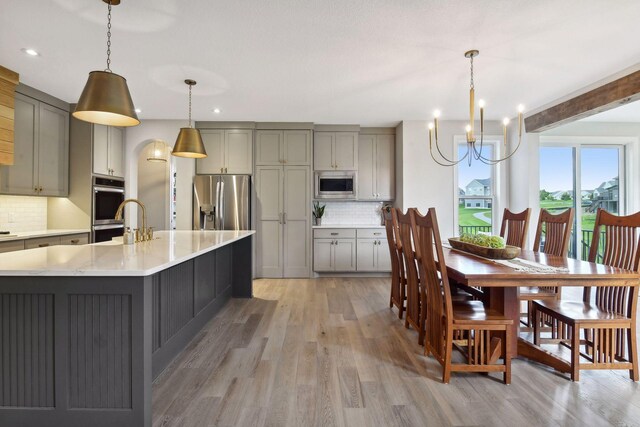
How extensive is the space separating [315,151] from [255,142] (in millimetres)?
1009

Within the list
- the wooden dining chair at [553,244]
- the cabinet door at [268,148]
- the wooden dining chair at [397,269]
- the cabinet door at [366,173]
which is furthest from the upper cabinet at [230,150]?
the wooden dining chair at [553,244]

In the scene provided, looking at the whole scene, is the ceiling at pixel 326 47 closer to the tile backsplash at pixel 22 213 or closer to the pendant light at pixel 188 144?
the pendant light at pixel 188 144

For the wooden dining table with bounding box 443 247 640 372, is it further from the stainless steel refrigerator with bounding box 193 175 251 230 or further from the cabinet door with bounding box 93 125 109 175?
the cabinet door with bounding box 93 125 109 175

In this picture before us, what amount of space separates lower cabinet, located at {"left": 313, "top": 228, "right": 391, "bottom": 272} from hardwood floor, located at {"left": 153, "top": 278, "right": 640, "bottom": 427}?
240 cm

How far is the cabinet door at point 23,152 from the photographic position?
12.3ft

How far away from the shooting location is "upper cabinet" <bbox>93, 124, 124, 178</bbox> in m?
4.74

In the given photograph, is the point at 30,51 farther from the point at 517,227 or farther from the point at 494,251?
the point at 517,227

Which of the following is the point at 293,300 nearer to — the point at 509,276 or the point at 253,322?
the point at 253,322

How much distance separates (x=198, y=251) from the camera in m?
2.21

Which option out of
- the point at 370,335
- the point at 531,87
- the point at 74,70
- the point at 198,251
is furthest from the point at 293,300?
the point at 531,87

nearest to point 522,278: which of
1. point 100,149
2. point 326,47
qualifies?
point 326,47

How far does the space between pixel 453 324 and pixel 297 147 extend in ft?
13.2

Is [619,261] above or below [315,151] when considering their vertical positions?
below

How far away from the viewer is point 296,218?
5496 millimetres
